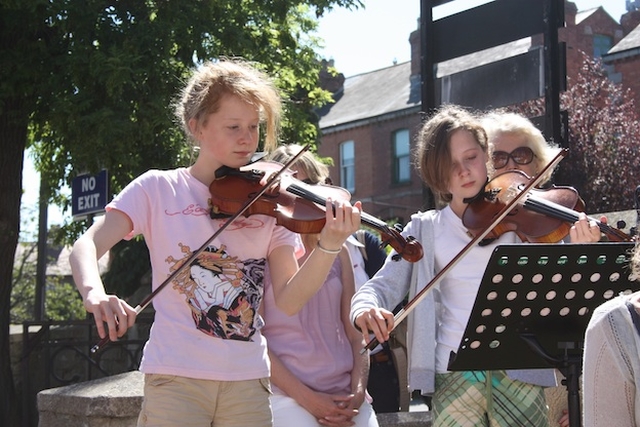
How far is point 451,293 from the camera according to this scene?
11.7 ft

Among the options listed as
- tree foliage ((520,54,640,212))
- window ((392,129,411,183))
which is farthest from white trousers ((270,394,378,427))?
window ((392,129,411,183))

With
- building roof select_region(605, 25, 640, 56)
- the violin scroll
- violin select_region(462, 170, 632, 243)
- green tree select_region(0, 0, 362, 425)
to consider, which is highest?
building roof select_region(605, 25, 640, 56)

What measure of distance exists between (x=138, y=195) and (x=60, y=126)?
713 centimetres

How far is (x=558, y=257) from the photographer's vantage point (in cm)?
296

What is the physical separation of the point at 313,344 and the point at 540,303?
1189 millimetres

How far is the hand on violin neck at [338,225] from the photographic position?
3143 mm

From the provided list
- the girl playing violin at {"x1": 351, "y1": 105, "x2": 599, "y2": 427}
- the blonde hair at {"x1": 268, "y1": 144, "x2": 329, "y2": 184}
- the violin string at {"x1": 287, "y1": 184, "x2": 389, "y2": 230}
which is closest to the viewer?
the girl playing violin at {"x1": 351, "y1": 105, "x2": 599, "y2": 427}

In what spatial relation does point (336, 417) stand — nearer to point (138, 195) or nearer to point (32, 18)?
point (138, 195)

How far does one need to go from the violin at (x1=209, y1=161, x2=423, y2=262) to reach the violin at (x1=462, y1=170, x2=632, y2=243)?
27 cm

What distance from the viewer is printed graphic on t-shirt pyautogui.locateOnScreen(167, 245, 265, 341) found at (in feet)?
10.3

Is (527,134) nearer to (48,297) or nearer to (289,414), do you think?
(289,414)

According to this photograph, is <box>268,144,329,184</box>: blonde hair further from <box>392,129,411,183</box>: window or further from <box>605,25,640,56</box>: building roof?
<box>392,129,411,183</box>: window

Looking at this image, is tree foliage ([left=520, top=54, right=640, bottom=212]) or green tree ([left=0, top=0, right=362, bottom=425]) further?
tree foliage ([left=520, top=54, right=640, bottom=212])

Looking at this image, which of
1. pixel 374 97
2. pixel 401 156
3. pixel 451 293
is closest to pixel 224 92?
pixel 451 293
